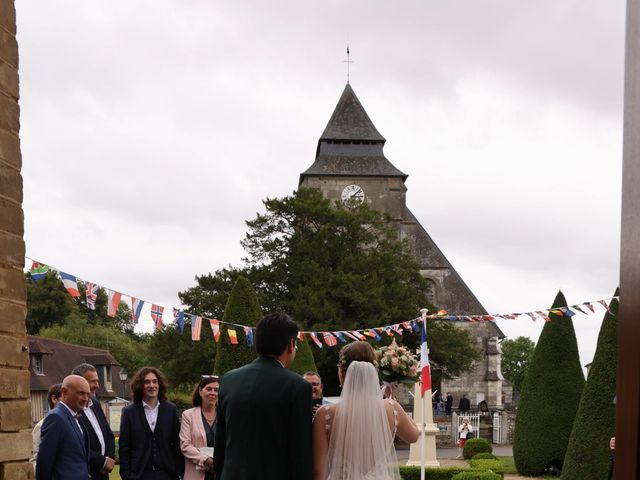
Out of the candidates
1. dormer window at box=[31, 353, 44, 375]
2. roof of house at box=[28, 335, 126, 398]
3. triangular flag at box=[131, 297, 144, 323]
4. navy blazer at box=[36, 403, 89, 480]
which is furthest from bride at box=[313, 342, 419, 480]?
dormer window at box=[31, 353, 44, 375]

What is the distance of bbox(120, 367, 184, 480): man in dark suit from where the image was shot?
8.70m

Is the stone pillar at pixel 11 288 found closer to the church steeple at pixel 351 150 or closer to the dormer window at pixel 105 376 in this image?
the dormer window at pixel 105 376

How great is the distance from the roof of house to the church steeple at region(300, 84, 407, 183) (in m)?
16.9

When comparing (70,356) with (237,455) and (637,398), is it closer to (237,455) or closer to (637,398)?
(237,455)

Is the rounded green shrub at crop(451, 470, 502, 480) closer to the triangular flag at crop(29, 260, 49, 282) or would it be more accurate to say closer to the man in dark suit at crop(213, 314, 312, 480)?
the triangular flag at crop(29, 260, 49, 282)

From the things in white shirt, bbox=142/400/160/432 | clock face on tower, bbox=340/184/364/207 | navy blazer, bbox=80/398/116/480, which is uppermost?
clock face on tower, bbox=340/184/364/207

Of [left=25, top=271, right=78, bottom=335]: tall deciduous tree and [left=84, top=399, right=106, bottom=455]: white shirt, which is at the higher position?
[left=25, top=271, right=78, bottom=335]: tall deciduous tree

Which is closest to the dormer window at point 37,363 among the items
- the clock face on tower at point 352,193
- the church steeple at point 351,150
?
the church steeple at point 351,150

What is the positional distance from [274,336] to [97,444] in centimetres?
435

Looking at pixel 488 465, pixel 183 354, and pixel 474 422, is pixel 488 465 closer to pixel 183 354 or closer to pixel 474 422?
pixel 474 422

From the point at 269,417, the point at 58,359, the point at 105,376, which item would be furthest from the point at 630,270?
the point at 105,376

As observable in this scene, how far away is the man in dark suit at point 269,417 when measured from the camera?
486 cm

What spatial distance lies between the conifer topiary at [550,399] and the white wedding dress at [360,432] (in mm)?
16681

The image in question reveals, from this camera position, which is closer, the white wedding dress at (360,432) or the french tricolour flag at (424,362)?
the white wedding dress at (360,432)
